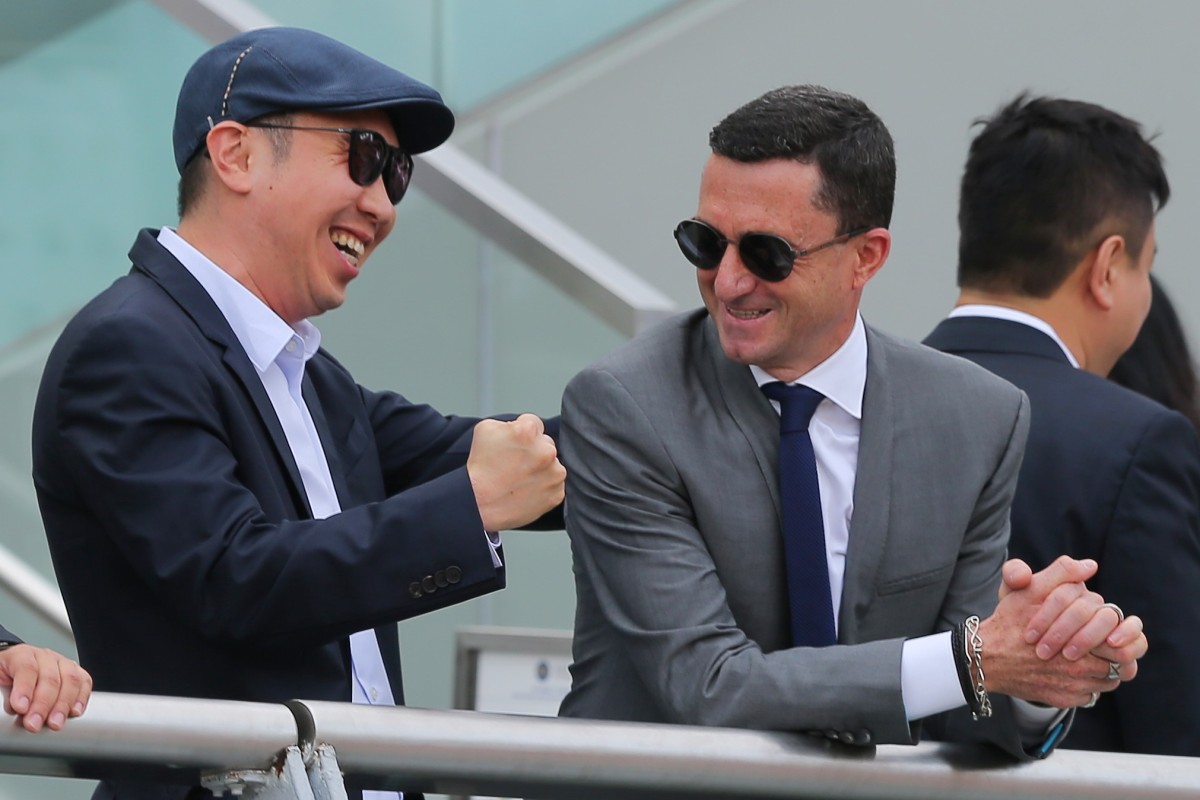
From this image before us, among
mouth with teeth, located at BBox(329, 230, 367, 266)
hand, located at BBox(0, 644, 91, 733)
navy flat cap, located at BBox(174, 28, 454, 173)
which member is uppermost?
navy flat cap, located at BBox(174, 28, 454, 173)

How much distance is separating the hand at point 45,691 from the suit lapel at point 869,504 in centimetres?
91

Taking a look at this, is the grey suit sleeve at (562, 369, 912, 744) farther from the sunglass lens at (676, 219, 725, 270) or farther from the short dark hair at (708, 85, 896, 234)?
the short dark hair at (708, 85, 896, 234)

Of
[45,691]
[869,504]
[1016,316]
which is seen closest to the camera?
[45,691]

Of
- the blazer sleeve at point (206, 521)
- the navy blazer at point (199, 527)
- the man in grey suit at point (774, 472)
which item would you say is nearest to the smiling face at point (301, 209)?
the navy blazer at point (199, 527)

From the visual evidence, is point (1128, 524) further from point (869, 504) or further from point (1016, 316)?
point (869, 504)

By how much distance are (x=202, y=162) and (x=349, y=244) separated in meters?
0.21

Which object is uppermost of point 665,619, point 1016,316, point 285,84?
point 285,84

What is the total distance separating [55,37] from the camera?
12.6 ft

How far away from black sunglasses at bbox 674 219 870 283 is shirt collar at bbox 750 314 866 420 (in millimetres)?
137

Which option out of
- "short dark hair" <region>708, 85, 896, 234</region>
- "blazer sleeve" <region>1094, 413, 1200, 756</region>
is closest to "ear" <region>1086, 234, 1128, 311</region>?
"blazer sleeve" <region>1094, 413, 1200, 756</region>

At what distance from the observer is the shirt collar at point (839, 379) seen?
2264 mm

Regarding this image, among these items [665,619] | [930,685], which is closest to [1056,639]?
[930,685]

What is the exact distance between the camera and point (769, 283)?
2.21 meters

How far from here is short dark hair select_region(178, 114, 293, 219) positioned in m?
2.32
